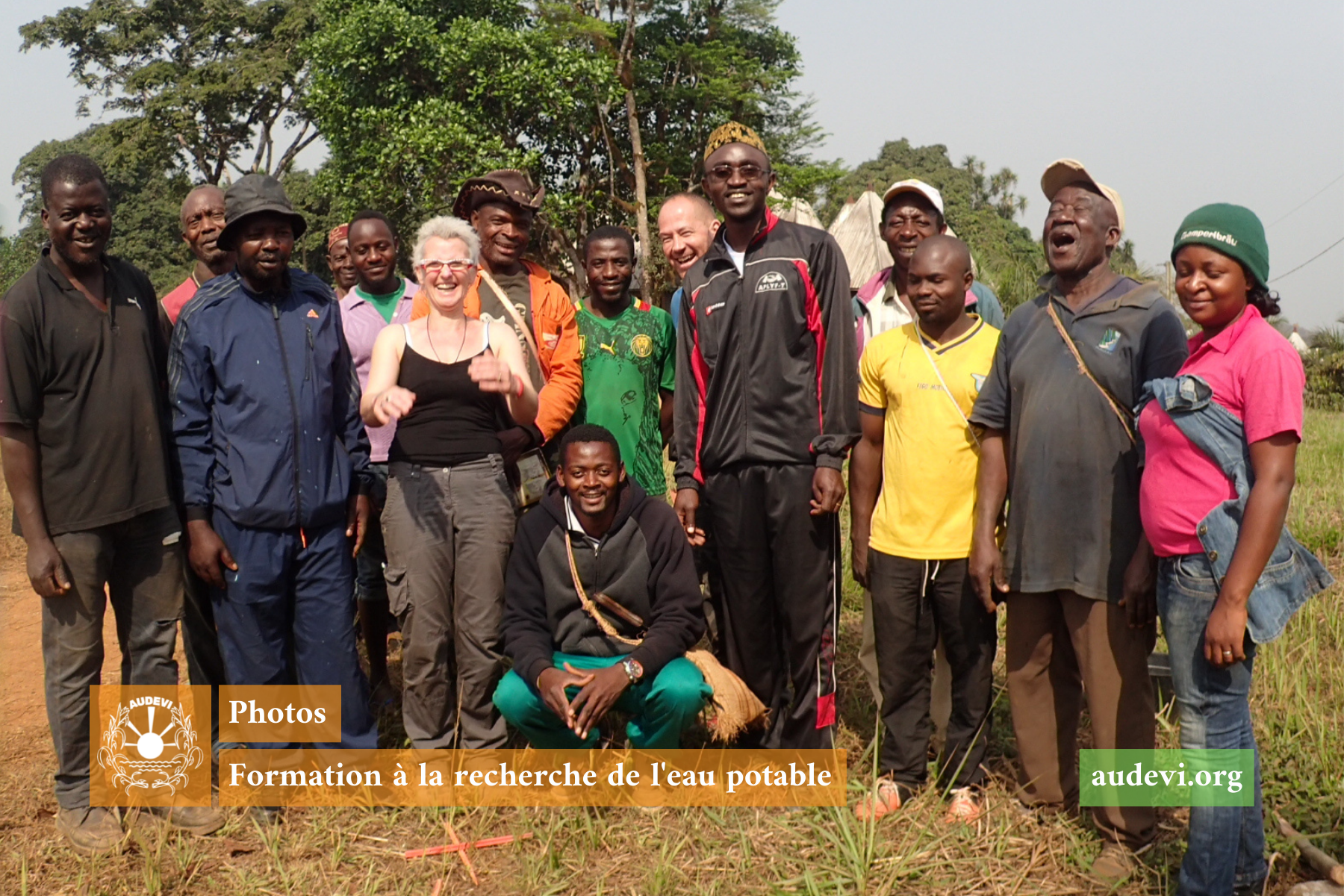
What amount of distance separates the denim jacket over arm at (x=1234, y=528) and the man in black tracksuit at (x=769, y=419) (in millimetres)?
1209

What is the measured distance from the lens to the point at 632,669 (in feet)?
11.6

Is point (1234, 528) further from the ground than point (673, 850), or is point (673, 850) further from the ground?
point (1234, 528)

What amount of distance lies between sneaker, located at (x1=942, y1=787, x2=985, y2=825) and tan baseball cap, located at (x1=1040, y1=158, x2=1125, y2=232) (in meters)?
1.98

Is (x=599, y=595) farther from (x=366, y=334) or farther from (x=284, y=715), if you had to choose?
(x=366, y=334)

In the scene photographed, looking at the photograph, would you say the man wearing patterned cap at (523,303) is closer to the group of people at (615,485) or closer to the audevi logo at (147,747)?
the group of people at (615,485)

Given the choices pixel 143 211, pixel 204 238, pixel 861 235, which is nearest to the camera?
pixel 204 238

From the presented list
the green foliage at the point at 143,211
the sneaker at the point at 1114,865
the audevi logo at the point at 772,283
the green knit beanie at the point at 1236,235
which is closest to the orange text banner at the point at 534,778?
the sneaker at the point at 1114,865

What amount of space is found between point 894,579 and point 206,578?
2.45 meters

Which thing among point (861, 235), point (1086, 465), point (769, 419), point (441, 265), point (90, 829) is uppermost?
point (861, 235)

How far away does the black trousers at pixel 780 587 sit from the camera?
146 inches

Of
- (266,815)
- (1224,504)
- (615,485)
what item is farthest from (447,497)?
(1224,504)

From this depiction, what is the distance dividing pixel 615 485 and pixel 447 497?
2.04ft

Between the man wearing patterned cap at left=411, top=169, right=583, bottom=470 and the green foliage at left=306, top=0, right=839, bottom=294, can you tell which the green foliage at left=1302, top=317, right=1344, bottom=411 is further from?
the man wearing patterned cap at left=411, top=169, right=583, bottom=470

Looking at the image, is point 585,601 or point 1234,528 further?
point 585,601
